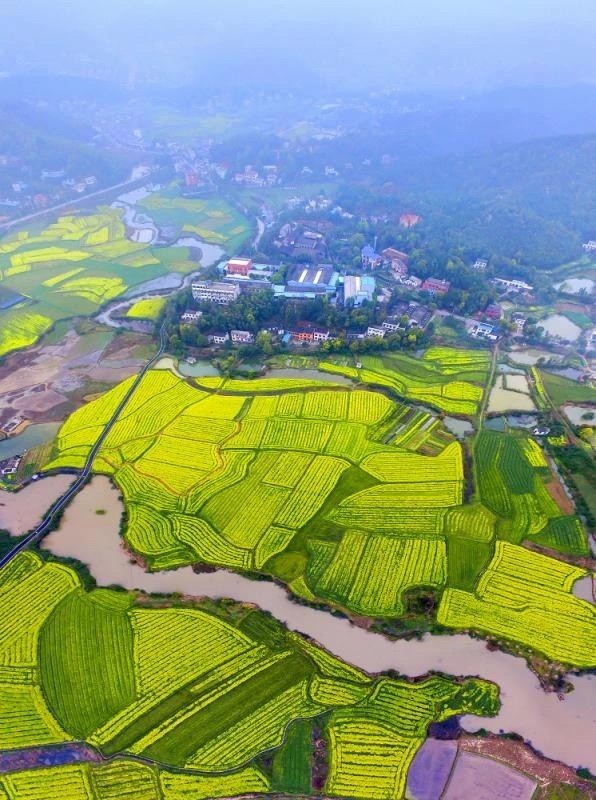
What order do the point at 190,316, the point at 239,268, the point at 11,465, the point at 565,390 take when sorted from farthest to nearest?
1. the point at 239,268
2. the point at 190,316
3. the point at 565,390
4. the point at 11,465

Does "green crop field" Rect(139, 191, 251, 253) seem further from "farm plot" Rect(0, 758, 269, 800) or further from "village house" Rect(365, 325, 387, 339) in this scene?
"farm plot" Rect(0, 758, 269, 800)

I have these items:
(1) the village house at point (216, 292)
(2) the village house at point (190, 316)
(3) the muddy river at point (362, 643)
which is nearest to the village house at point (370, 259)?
(1) the village house at point (216, 292)

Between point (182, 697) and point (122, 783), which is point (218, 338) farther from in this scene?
point (122, 783)

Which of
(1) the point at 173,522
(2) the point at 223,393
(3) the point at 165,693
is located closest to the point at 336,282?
(2) the point at 223,393

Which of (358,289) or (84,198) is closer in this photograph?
(358,289)

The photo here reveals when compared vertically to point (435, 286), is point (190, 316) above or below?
below

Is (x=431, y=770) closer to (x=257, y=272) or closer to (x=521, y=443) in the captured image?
(x=521, y=443)

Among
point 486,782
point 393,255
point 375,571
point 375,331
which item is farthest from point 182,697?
point 393,255
